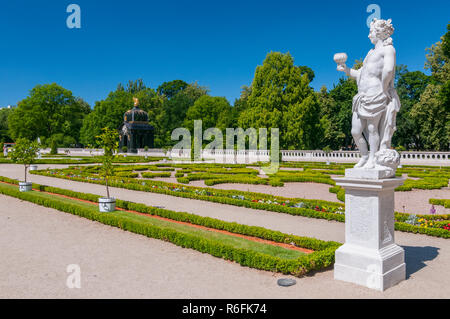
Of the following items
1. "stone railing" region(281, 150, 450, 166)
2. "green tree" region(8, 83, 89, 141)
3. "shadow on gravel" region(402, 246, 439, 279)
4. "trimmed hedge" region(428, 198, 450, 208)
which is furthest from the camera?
"green tree" region(8, 83, 89, 141)

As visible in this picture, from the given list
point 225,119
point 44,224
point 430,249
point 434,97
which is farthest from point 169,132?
point 430,249

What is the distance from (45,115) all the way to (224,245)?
229 ft

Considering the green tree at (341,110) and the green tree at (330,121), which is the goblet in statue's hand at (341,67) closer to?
the green tree at (330,121)

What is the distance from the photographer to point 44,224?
9.57 meters

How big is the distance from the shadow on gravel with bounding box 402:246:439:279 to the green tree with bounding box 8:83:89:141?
227ft

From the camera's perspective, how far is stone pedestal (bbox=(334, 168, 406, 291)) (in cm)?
525

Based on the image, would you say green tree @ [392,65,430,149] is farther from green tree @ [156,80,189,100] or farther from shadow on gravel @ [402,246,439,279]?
green tree @ [156,80,189,100]

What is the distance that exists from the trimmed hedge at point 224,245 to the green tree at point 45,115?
61.6 m

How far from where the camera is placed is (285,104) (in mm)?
41719

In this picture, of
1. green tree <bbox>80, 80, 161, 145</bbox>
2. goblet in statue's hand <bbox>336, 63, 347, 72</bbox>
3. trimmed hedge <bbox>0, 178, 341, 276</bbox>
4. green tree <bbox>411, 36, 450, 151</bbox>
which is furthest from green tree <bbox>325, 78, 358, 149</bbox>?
goblet in statue's hand <bbox>336, 63, 347, 72</bbox>

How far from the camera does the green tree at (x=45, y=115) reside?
213 ft

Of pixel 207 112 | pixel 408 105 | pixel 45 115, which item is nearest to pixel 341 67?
pixel 408 105

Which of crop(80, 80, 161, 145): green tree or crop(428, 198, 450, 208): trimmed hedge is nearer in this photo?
crop(428, 198, 450, 208): trimmed hedge
